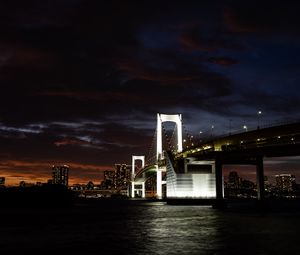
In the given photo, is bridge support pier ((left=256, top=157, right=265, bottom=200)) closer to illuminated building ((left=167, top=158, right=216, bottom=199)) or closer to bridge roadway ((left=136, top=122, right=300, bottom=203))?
bridge roadway ((left=136, top=122, right=300, bottom=203))

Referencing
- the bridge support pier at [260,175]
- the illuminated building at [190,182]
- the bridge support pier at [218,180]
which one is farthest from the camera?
the illuminated building at [190,182]

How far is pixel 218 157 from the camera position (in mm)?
78125

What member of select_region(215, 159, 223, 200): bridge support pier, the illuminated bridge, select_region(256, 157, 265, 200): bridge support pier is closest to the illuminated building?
the illuminated bridge

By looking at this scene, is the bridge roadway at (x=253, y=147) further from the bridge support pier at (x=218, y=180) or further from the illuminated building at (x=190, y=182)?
the illuminated building at (x=190, y=182)

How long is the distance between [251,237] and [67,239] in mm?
13030

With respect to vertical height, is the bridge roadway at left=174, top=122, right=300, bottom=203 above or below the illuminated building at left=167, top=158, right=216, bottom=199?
above

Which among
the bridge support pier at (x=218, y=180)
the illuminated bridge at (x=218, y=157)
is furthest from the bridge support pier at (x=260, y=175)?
the bridge support pier at (x=218, y=180)

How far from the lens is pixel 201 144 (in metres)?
86.0

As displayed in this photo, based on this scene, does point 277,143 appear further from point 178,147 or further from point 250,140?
point 178,147

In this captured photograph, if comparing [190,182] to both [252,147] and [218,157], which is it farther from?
[252,147]

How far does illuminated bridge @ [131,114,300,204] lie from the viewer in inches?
2530

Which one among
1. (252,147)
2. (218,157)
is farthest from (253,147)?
(218,157)

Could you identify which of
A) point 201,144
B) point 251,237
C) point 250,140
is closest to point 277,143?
point 250,140

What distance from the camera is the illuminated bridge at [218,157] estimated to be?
6426cm
